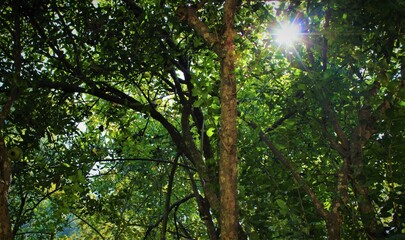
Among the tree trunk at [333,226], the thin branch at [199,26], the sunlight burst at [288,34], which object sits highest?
the sunlight burst at [288,34]

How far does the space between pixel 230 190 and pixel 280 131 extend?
3.58 ft

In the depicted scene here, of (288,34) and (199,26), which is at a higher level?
(288,34)

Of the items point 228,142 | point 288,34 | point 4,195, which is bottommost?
point 228,142

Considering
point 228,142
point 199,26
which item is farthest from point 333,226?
point 199,26

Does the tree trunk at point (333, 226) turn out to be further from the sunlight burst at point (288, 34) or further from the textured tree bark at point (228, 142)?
the sunlight burst at point (288, 34)

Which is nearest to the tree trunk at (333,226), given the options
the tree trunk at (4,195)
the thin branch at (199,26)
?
the thin branch at (199,26)

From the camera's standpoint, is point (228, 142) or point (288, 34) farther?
point (288, 34)

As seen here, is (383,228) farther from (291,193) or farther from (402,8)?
(402,8)

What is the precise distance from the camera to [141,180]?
8625 mm

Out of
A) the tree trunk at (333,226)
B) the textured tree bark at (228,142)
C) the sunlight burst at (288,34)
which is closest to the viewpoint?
the textured tree bark at (228,142)

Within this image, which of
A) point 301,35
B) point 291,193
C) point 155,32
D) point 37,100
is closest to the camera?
point 291,193

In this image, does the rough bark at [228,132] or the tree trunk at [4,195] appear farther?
the tree trunk at [4,195]

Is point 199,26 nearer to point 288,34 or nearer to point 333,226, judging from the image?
point 288,34

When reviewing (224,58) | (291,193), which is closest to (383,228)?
(291,193)
